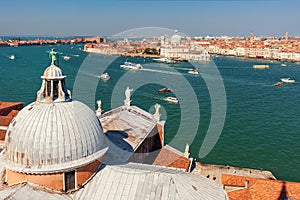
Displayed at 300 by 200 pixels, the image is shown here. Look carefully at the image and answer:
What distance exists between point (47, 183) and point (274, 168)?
603 inches

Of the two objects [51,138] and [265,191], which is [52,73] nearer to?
[51,138]

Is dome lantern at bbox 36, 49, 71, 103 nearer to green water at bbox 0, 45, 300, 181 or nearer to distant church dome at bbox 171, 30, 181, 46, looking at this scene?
green water at bbox 0, 45, 300, 181

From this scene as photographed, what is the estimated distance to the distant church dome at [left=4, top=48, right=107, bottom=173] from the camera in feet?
25.8

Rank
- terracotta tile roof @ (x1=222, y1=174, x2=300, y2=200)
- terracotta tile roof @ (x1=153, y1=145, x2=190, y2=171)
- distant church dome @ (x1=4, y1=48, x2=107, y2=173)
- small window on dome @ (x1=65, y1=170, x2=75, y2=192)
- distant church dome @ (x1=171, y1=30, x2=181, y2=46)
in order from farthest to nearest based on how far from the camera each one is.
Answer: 1. distant church dome @ (x1=171, y1=30, x2=181, y2=46)
2. terracotta tile roof @ (x1=153, y1=145, x2=190, y2=171)
3. terracotta tile roof @ (x1=222, y1=174, x2=300, y2=200)
4. small window on dome @ (x1=65, y1=170, x2=75, y2=192)
5. distant church dome @ (x1=4, y1=48, x2=107, y2=173)

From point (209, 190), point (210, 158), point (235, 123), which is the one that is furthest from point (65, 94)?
point (235, 123)

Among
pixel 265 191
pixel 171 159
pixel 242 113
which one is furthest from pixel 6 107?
pixel 242 113

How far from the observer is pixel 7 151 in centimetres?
834

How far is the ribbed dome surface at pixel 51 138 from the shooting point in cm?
788

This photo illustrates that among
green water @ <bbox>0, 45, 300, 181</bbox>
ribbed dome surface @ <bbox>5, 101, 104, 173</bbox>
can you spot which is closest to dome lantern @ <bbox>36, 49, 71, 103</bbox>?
ribbed dome surface @ <bbox>5, 101, 104, 173</bbox>

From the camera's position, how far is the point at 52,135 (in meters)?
7.95

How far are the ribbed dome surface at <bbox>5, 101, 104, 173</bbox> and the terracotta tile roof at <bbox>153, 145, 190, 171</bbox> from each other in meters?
6.74

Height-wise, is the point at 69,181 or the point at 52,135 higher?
the point at 52,135

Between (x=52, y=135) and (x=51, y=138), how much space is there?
0.26 ft

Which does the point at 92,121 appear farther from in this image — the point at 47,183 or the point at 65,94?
the point at 47,183
